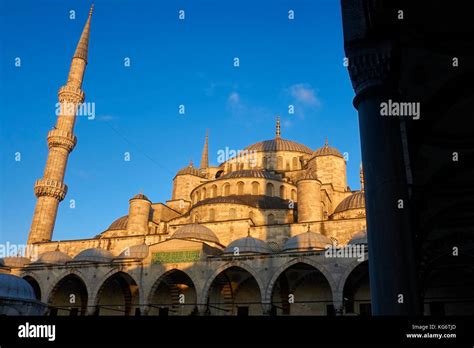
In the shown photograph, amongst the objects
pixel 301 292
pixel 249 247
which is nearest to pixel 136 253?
pixel 249 247

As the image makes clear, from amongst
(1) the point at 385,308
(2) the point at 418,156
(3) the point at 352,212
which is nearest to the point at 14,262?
(3) the point at 352,212

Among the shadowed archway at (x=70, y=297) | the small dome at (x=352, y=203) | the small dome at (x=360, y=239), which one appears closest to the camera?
the small dome at (x=360, y=239)

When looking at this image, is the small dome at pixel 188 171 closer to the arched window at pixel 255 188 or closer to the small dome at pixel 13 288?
the arched window at pixel 255 188

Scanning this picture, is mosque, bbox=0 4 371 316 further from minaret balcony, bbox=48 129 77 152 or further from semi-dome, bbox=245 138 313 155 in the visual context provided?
semi-dome, bbox=245 138 313 155

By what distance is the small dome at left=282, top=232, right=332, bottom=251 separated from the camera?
2131 centimetres

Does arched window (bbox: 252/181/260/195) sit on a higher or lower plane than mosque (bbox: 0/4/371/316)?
higher

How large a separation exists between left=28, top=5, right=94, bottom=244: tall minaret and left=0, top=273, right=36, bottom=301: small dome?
772 inches

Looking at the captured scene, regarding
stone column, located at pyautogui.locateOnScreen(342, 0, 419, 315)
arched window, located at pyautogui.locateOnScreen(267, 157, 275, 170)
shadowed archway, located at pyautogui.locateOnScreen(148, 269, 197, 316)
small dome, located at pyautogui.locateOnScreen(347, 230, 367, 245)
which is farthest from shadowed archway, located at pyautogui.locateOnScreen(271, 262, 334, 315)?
stone column, located at pyautogui.locateOnScreen(342, 0, 419, 315)

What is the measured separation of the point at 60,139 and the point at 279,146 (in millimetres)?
17696

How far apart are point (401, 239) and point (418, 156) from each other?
5544 millimetres

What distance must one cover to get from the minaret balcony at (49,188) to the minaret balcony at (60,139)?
2649mm

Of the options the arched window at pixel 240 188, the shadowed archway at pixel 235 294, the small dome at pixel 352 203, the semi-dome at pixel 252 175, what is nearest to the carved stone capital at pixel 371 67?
the shadowed archway at pixel 235 294

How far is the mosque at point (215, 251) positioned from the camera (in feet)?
70.8

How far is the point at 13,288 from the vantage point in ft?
35.3
